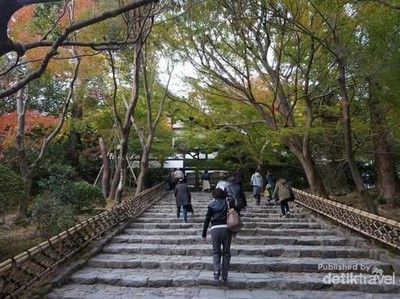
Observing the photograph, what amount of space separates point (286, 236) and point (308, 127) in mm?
3902

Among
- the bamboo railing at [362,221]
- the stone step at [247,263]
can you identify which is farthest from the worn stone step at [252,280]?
the bamboo railing at [362,221]

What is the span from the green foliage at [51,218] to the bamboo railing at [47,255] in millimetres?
839

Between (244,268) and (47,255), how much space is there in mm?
3743

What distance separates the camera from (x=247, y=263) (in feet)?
24.6

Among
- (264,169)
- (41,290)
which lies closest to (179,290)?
(41,290)

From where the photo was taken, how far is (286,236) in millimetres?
10125

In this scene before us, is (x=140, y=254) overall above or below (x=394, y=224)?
below

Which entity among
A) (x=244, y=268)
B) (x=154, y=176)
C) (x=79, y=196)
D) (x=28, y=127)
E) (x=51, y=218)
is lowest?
(x=244, y=268)

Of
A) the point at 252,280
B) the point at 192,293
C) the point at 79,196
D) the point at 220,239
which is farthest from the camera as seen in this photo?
the point at 79,196

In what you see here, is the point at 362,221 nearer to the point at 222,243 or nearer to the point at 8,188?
the point at 222,243

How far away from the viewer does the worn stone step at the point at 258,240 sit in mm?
9312

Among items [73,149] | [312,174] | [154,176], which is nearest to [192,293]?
[312,174]

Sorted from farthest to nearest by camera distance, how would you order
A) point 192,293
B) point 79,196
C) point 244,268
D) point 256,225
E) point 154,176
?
point 154,176, point 79,196, point 256,225, point 244,268, point 192,293

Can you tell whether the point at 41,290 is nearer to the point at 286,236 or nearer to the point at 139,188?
the point at 286,236
